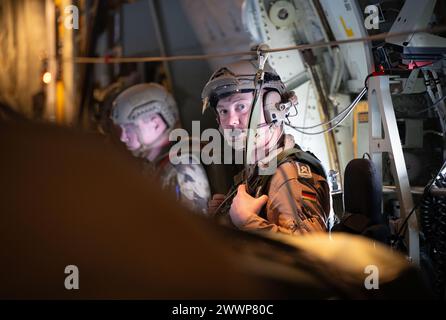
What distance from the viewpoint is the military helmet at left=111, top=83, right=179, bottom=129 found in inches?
172

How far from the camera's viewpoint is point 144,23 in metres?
5.69

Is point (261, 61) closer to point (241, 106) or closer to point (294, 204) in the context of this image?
point (241, 106)

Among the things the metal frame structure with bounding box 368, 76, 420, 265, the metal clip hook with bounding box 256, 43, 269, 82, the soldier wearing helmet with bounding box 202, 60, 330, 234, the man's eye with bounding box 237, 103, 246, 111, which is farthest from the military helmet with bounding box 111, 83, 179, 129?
the metal frame structure with bounding box 368, 76, 420, 265

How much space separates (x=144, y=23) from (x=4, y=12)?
4.57 feet

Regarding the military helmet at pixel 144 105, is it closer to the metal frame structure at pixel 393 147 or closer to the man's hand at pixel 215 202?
the man's hand at pixel 215 202

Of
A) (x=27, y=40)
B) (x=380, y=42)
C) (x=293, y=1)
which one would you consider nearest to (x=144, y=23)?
(x=27, y=40)

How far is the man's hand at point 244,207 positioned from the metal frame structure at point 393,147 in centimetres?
70

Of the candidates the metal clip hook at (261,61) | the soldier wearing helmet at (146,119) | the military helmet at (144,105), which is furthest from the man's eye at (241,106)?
the military helmet at (144,105)

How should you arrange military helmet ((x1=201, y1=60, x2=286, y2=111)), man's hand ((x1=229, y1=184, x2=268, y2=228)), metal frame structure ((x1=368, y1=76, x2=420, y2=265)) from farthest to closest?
military helmet ((x1=201, y1=60, x2=286, y2=111)) < metal frame structure ((x1=368, y1=76, x2=420, y2=265)) < man's hand ((x1=229, y1=184, x2=268, y2=228))

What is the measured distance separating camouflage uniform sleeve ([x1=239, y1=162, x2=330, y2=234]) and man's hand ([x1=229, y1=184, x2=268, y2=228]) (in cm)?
3

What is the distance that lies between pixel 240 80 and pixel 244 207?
711 mm

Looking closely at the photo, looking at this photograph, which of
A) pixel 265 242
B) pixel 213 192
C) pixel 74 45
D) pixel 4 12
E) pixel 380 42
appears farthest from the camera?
pixel 74 45

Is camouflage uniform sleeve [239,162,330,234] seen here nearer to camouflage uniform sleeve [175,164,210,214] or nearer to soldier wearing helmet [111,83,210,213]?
camouflage uniform sleeve [175,164,210,214]

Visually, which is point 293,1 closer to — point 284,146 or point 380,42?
point 380,42
